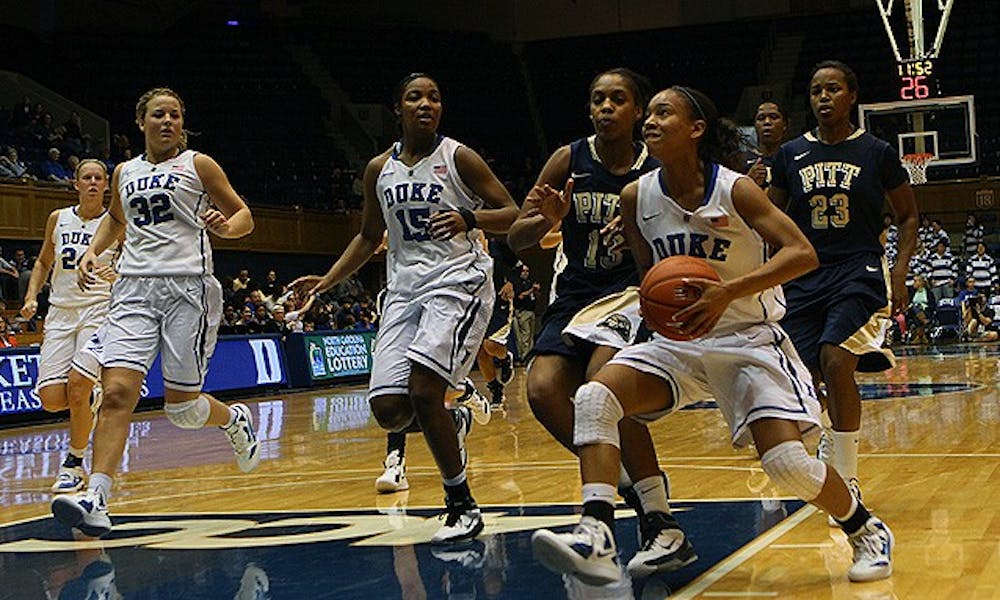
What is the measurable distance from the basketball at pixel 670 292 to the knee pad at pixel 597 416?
26 cm

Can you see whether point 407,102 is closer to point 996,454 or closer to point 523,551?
point 523,551

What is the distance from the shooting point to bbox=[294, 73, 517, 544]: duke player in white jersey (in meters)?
5.48

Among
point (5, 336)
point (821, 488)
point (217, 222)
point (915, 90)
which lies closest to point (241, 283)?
point (5, 336)

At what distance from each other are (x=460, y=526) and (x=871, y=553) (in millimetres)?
1718

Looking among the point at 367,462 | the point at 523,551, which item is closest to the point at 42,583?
the point at 523,551

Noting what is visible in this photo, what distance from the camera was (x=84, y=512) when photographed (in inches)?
217

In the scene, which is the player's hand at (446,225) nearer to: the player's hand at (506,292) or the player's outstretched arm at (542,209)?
the player's outstretched arm at (542,209)

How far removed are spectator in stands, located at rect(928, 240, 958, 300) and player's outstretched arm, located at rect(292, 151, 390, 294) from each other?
19.1m

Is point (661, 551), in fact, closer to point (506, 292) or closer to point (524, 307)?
point (506, 292)

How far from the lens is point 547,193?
15.4 ft

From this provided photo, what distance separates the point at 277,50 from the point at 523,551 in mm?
27714

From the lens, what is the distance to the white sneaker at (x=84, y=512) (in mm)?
5480

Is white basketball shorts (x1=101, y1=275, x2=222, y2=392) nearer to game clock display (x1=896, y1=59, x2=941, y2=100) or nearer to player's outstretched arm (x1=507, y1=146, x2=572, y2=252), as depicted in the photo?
player's outstretched arm (x1=507, y1=146, x2=572, y2=252)

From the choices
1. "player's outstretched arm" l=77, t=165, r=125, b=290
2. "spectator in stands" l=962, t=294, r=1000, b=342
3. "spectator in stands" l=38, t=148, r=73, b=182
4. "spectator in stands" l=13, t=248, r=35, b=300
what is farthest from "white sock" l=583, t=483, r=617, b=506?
"spectator in stands" l=962, t=294, r=1000, b=342
